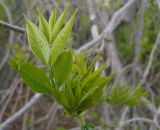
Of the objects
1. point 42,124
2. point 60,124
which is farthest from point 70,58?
point 60,124

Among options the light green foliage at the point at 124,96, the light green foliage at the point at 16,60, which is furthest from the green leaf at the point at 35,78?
the light green foliage at the point at 16,60

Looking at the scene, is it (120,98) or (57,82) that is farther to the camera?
(120,98)

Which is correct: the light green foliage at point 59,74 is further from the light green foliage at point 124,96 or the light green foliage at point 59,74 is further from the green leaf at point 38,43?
the light green foliage at point 124,96

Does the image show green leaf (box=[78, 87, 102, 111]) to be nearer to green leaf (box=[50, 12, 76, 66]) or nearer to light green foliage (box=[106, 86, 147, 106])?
green leaf (box=[50, 12, 76, 66])

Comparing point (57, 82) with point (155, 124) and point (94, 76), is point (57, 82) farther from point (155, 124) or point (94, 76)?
point (155, 124)

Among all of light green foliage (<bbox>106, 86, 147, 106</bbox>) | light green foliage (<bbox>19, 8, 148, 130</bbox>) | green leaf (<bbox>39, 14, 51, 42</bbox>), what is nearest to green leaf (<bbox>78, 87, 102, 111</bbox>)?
Result: light green foliage (<bbox>19, 8, 148, 130</bbox>)

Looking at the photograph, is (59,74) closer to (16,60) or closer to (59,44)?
(59,44)
